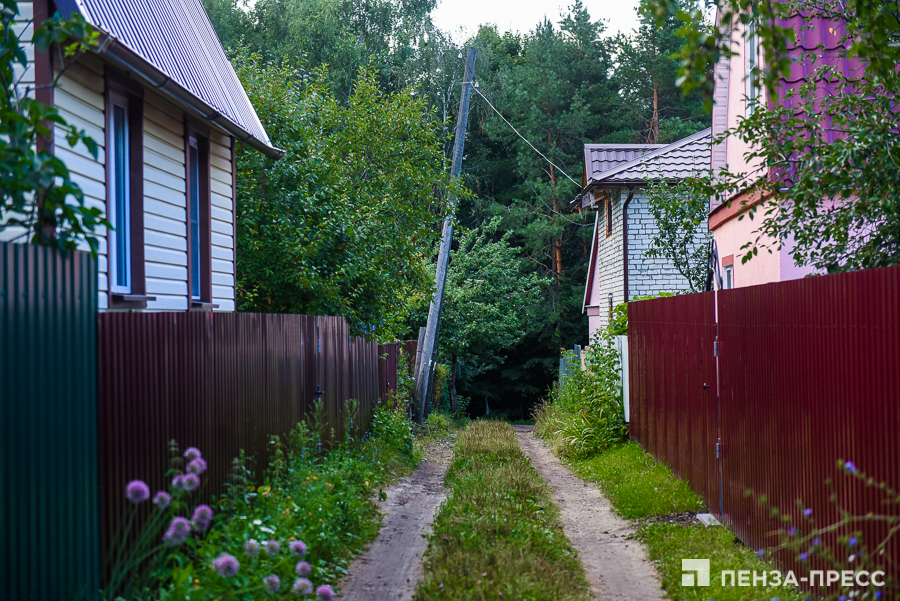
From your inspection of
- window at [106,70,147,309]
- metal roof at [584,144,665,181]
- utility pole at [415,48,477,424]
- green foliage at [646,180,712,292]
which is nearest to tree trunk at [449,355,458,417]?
utility pole at [415,48,477,424]

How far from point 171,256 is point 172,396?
2.99 meters

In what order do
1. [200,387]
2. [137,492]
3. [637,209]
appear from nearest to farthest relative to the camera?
[137,492], [200,387], [637,209]

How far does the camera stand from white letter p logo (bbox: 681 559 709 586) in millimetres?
5742

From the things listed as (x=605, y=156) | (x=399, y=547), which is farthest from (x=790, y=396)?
(x=605, y=156)

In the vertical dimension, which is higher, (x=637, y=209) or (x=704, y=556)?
(x=637, y=209)

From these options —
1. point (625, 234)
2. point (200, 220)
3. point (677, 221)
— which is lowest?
point (200, 220)

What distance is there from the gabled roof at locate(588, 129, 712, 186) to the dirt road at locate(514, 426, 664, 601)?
31.1 ft

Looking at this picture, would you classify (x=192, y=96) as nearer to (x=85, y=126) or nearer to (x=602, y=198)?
(x=85, y=126)

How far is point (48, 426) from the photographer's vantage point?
158 inches

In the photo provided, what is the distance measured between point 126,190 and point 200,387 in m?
2.37

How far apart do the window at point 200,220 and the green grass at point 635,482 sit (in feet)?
17.0

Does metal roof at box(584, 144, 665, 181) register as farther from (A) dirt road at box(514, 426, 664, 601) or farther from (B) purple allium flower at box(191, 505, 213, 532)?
(B) purple allium flower at box(191, 505, 213, 532)

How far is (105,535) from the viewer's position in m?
4.51

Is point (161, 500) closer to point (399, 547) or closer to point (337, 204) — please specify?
point (399, 547)
